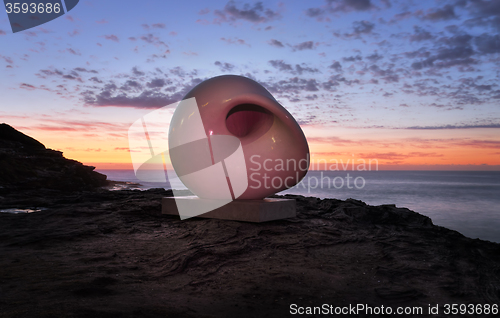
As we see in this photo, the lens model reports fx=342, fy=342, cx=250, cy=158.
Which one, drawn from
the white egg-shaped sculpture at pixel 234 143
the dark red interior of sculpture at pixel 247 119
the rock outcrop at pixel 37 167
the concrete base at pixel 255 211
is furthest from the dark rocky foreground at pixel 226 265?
the rock outcrop at pixel 37 167

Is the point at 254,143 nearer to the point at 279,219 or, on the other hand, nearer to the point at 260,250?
the point at 279,219

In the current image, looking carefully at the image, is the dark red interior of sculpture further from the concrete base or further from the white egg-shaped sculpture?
the concrete base

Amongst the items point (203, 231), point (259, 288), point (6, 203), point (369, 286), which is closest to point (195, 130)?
point (203, 231)

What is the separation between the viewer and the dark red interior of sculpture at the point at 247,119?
5.58 metres

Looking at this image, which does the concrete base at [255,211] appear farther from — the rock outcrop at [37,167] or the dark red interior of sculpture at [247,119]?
the rock outcrop at [37,167]

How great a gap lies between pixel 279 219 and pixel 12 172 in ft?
39.5

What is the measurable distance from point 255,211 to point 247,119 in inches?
75.7

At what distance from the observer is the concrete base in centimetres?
529

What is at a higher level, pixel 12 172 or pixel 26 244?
pixel 12 172

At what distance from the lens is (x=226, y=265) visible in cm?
358

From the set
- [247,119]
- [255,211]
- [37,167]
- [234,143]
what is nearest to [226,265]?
[255,211]

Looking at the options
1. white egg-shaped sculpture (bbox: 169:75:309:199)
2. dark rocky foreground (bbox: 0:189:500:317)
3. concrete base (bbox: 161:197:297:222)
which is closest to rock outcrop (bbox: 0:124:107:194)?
dark rocky foreground (bbox: 0:189:500:317)

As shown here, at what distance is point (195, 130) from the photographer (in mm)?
5320

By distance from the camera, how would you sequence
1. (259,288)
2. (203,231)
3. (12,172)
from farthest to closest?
(12,172) → (203,231) → (259,288)
